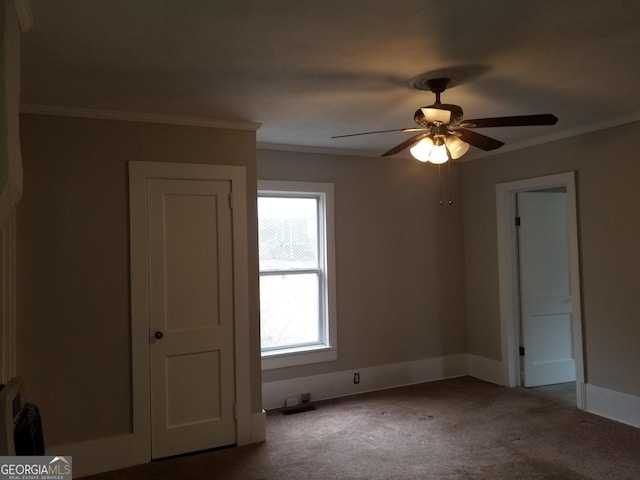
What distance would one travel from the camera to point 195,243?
3.50m

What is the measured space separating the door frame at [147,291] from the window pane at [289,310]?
0.83 metres

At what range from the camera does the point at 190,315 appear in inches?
137

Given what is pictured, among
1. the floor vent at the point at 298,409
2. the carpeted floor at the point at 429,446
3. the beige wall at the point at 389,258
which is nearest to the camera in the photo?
the carpeted floor at the point at 429,446

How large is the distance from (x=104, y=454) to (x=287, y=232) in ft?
7.50

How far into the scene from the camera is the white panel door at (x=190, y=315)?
3369 mm

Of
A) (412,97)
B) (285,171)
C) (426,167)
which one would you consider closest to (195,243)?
(285,171)

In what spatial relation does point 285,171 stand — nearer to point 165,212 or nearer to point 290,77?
point 165,212

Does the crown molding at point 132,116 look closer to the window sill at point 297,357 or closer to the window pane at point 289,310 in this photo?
the window pane at point 289,310

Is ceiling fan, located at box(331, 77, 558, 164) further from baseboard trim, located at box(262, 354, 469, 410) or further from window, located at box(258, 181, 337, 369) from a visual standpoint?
baseboard trim, located at box(262, 354, 469, 410)

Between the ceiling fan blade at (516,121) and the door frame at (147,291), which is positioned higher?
the ceiling fan blade at (516,121)

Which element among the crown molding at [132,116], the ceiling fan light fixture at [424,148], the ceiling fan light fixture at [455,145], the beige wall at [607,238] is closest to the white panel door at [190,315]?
the crown molding at [132,116]

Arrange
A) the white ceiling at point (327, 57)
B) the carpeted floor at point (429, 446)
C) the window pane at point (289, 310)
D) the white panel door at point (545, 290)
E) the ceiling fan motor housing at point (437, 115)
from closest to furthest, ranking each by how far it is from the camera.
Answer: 1. the white ceiling at point (327, 57)
2. the ceiling fan motor housing at point (437, 115)
3. the carpeted floor at point (429, 446)
4. the window pane at point (289, 310)
5. the white panel door at point (545, 290)

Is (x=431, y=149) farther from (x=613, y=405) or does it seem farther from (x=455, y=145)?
(x=613, y=405)

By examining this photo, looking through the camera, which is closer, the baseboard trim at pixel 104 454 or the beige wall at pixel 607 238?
the baseboard trim at pixel 104 454
